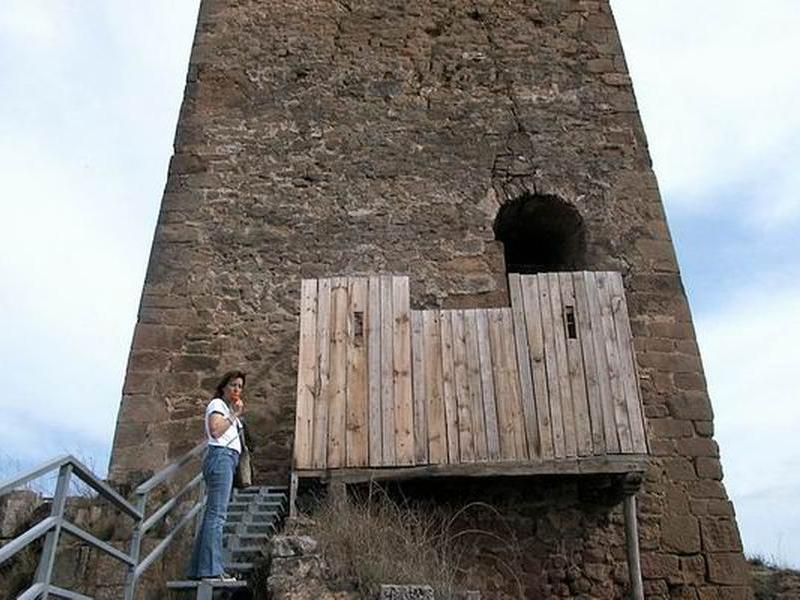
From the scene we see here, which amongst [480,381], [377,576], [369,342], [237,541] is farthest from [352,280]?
[377,576]

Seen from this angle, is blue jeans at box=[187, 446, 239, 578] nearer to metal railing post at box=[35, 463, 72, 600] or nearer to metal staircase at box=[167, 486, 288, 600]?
metal staircase at box=[167, 486, 288, 600]

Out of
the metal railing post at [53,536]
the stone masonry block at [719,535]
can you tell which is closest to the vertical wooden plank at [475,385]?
the stone masonry block at [719,535]

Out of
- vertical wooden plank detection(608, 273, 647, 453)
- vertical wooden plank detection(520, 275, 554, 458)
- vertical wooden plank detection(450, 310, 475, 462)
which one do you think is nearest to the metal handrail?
vertical wooden plank detection(450, 310, 475, 462)

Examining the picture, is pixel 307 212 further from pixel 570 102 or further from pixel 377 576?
pixel 377 576

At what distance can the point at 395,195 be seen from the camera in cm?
791

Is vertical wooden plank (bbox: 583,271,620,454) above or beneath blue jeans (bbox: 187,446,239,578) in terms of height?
above

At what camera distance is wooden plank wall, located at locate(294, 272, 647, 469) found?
5836 millimetres

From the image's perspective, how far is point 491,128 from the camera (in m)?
8.29

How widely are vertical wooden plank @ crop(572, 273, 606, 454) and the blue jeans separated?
260 centimetres

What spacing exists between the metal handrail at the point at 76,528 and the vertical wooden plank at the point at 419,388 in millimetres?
1618

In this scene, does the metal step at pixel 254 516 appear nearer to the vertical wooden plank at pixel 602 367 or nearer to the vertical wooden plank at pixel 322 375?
the vertical wooden plank at pixel 322 375

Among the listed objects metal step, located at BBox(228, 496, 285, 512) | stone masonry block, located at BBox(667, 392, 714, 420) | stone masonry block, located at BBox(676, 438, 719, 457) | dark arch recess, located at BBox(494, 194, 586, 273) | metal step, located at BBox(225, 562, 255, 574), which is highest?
dark arch recess, located at BBox(494, 194, 586, 273)

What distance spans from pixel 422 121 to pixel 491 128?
2.36 feet

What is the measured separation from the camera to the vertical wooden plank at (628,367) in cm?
580
